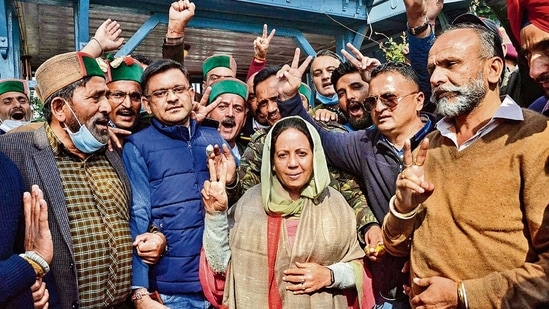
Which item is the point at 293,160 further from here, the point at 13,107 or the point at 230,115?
the point at 13,107

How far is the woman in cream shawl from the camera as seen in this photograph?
102 inches

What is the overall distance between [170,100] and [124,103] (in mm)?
538

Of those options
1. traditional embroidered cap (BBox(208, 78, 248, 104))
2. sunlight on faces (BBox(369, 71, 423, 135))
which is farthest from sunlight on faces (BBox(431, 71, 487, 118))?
traditional embroidered cap (BBox(208, 78, 248, 104))

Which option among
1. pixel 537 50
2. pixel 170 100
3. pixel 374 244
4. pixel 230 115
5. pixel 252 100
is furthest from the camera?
pixel 252 100

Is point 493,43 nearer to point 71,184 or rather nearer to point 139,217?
point 139,217

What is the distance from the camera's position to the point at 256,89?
3.83 m

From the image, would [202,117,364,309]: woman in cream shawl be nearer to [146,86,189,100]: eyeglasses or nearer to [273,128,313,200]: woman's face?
[273,128,313,200]: woman's face

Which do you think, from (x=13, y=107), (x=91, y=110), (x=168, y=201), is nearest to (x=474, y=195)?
(x=168, y=201)

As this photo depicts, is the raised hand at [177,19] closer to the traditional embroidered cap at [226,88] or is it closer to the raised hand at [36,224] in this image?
the traditional embroidered cap at [226,88]

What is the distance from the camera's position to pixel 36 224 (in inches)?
80.0

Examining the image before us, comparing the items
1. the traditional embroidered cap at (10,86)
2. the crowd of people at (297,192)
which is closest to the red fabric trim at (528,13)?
the crowd of people at (297,192)

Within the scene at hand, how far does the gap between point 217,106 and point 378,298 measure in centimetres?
208

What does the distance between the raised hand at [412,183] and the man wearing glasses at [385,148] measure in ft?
1.77

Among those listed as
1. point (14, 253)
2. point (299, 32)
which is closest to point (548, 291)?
point (14, 253)
